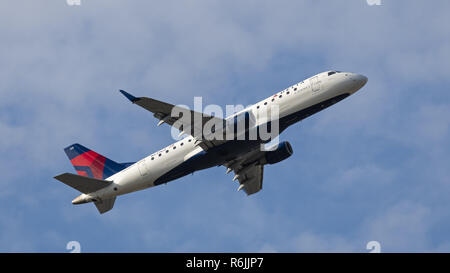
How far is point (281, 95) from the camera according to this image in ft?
177

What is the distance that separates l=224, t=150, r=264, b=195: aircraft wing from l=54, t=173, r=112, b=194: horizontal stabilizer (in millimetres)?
11504

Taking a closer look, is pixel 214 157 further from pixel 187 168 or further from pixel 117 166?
pixel 117 166

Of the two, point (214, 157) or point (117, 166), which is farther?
point (117, 166)

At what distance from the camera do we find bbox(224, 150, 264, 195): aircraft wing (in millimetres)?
60069

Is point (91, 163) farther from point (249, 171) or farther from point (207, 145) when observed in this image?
point (249, 171)

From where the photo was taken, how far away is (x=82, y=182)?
56.3m

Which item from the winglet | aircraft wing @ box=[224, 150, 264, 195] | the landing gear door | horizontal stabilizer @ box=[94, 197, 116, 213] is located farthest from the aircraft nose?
horizontal stabilizer @ box=[94, 197, 116, 213]

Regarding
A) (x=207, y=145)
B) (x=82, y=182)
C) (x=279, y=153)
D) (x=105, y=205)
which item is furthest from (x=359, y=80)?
(x=82, y=182)

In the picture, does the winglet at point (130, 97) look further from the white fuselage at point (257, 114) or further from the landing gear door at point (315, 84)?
the landing gear door at point (315, 84)

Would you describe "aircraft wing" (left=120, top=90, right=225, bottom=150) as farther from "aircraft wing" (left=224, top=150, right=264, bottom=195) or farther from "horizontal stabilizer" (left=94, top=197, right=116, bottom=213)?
"horizontal stabilizer" (left=94, top=197, right=116, bottom=213)
